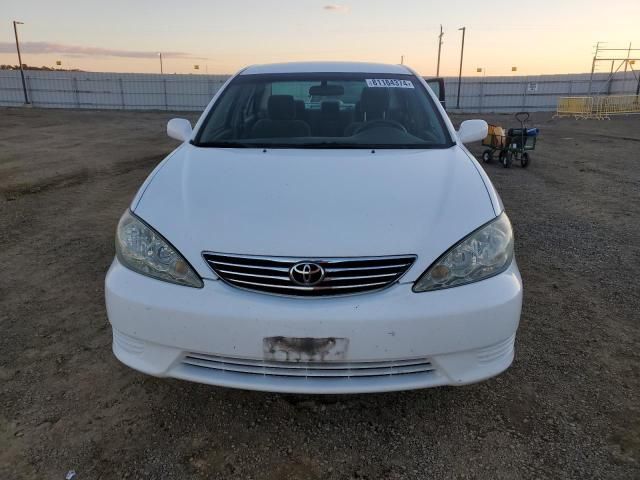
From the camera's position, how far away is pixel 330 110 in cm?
331

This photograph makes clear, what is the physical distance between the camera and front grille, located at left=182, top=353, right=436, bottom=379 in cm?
194

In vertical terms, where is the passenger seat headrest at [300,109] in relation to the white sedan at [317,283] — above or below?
above

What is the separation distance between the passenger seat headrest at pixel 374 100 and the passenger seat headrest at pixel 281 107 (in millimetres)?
469

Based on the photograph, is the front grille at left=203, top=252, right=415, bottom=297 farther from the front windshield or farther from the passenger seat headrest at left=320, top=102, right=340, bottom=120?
the passenger seat headrest at left=320, top=102, right=340, bottom=120

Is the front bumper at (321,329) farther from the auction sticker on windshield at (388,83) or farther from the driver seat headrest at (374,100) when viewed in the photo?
the auction sticker on windshield at (388,83)

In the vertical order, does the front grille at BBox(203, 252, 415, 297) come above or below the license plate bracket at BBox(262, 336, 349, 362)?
above

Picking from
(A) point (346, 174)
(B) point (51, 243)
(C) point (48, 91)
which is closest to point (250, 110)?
(A) point (346, 174)

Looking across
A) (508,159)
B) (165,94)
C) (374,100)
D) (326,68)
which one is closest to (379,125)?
(374,100)

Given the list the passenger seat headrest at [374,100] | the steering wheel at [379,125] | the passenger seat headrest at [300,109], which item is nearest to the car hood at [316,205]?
the steering wheel at [379,125]

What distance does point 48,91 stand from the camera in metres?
32.1

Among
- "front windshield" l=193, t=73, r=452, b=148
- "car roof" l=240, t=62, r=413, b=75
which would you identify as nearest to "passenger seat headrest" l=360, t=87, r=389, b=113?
"front windshield" l=193, t=73, r=452, b=148

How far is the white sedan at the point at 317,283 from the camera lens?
74.2 inches

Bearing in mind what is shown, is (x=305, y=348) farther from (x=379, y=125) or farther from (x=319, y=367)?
(x=379, y=125)

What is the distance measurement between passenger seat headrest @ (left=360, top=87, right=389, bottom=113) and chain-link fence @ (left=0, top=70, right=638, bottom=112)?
97.9 feet
